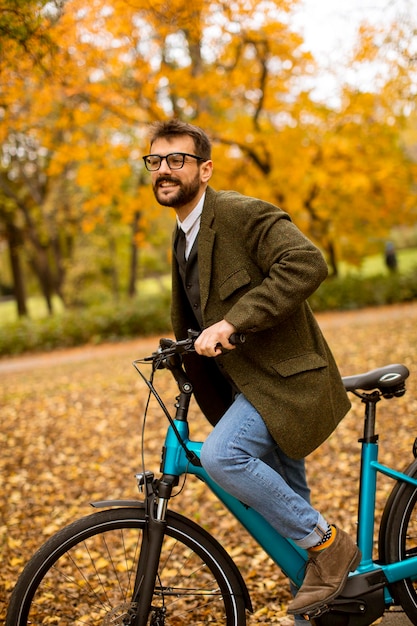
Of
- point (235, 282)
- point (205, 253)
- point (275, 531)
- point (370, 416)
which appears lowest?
point (275, 531)

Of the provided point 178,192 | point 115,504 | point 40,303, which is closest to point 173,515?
point 115,504

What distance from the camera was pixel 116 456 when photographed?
549 centimetres

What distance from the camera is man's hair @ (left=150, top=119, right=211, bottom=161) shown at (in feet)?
7.37

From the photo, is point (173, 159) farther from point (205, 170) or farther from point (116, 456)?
point (116, 456)

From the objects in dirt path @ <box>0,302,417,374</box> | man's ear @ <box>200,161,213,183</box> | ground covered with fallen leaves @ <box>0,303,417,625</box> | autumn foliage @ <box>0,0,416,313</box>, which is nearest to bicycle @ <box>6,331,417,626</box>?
man's ear @ <box>200,161,213,183</box>

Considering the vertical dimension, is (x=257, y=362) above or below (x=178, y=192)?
below

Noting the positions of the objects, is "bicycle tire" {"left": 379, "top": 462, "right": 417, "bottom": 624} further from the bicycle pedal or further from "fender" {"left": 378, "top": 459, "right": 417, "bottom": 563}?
the bicycle pedal

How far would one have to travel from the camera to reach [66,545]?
6.83ft

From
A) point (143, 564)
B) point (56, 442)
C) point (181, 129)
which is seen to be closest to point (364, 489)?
point (143, 564)

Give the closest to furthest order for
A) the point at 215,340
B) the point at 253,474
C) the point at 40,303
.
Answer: the point at 215,340, the point at 253,474, the point at 40,303

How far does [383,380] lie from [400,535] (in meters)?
0.65

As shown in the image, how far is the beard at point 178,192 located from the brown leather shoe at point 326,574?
1.41m

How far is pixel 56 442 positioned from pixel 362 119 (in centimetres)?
804

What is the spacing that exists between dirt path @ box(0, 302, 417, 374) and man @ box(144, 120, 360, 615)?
29.5 ft
